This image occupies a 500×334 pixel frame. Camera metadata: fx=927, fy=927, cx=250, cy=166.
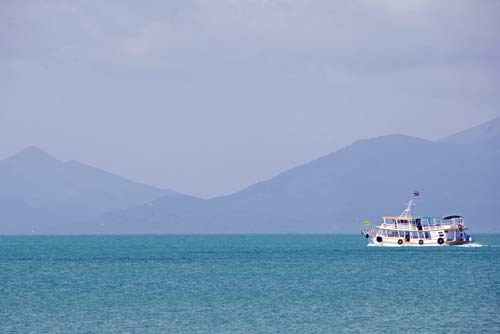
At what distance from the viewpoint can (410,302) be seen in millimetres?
79875

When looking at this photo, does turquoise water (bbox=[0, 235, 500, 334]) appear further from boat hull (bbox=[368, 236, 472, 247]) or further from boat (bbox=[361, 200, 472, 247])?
boat (bbox=[361, 200, 472, 247])

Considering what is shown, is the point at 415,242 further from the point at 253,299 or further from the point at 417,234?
the point at 253,299

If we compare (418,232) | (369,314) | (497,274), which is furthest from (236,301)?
(418,232)

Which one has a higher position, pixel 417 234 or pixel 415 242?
pixel 417 234

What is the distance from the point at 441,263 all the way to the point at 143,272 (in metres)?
43.7

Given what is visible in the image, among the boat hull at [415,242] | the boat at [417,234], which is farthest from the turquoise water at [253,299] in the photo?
the boat at [417,234]

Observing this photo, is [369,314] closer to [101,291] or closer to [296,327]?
[296,327]

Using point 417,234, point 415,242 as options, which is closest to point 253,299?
point 415,242

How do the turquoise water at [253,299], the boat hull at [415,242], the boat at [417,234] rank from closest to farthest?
the turquoise water at [253,299]
the boat hull at [415,242]
the boat at [417,234]

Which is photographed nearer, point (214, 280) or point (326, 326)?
point (326, 326)

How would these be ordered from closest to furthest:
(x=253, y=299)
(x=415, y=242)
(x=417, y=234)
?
(x=253, y=299)
(x=415, y=242)
(x=417, y=234)

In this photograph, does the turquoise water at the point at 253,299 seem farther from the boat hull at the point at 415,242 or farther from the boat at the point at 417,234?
the boat at the point at 417,234

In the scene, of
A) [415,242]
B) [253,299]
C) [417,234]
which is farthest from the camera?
[417,234]

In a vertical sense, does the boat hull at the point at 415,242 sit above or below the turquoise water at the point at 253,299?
above
